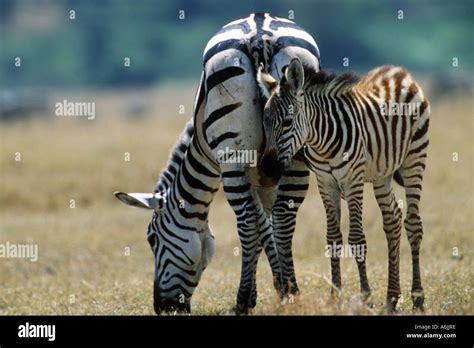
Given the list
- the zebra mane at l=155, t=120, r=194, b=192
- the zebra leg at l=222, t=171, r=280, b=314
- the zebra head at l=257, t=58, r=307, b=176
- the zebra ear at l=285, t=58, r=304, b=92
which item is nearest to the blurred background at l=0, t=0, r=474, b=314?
the zebra leg at l=222, t=171, r=280, b=314

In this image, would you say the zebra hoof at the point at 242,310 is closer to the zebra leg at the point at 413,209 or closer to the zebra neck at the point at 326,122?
the zebra neck at the point at 326,122

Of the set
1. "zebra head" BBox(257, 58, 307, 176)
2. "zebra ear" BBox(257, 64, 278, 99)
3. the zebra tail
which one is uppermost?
"zebra ear" BBox(257, 64, 278, 99)

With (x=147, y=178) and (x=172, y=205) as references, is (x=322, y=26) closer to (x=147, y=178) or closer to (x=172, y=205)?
(x=147, y=178)

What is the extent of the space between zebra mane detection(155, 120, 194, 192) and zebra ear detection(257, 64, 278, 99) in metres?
1.99

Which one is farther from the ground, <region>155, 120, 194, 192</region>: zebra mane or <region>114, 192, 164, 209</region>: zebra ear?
<region>155, 120, 194, 192</region>: zebra mane

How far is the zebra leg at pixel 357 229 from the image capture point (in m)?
10.4
